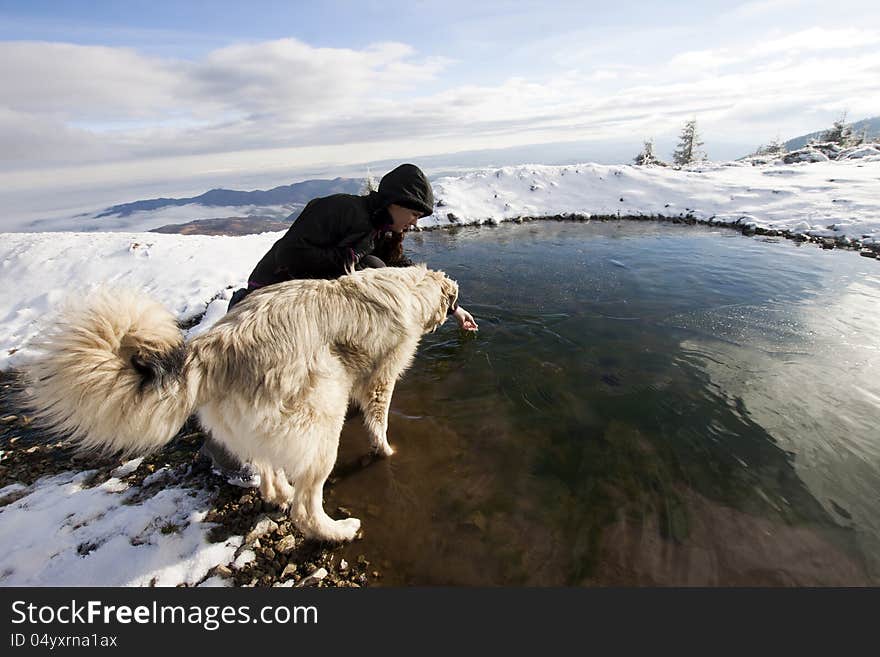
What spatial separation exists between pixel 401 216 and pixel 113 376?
10.2 ft

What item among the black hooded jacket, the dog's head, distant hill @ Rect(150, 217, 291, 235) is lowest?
distant hill @ Rect(150, 217, 291, 235)

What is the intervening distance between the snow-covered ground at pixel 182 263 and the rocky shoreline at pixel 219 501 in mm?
128

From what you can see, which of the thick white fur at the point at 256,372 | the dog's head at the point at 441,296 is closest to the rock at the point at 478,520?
the thick white fur at the point at 256,372

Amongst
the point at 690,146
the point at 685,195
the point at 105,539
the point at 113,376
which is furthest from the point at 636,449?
the point at 690,146

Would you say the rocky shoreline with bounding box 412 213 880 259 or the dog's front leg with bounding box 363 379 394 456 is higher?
the dog's front leg with bounding box 363 379 394 456

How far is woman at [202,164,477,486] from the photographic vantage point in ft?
12.7

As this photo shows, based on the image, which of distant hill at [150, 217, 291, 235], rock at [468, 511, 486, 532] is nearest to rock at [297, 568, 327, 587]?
rock at [468, 511, 486, 532]

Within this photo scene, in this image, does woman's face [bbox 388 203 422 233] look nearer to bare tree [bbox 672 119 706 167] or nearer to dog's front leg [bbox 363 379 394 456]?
dog's front leg [bbox 363 379 394 456]

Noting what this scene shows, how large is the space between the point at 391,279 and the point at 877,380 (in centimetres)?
752

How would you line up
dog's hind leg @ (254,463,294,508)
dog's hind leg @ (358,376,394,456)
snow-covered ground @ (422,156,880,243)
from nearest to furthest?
Answer: dog's hind leg @ (254,463,294,508)
dog's hind leg @ (358,376,394,456)
snow-covered ground @ (422,156,880,243)

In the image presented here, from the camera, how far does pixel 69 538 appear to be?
3.03m

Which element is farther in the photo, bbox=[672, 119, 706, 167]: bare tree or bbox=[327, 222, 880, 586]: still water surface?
bbox=[672, 119, 706, 167]: bare tree

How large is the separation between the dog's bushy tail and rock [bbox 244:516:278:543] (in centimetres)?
137

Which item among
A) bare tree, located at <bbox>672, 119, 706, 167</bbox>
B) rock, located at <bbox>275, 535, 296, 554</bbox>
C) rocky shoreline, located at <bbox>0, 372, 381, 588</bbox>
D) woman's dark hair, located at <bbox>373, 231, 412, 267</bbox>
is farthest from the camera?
bare tree, located at <bbox>672, 119, 706, 167</bbox>
